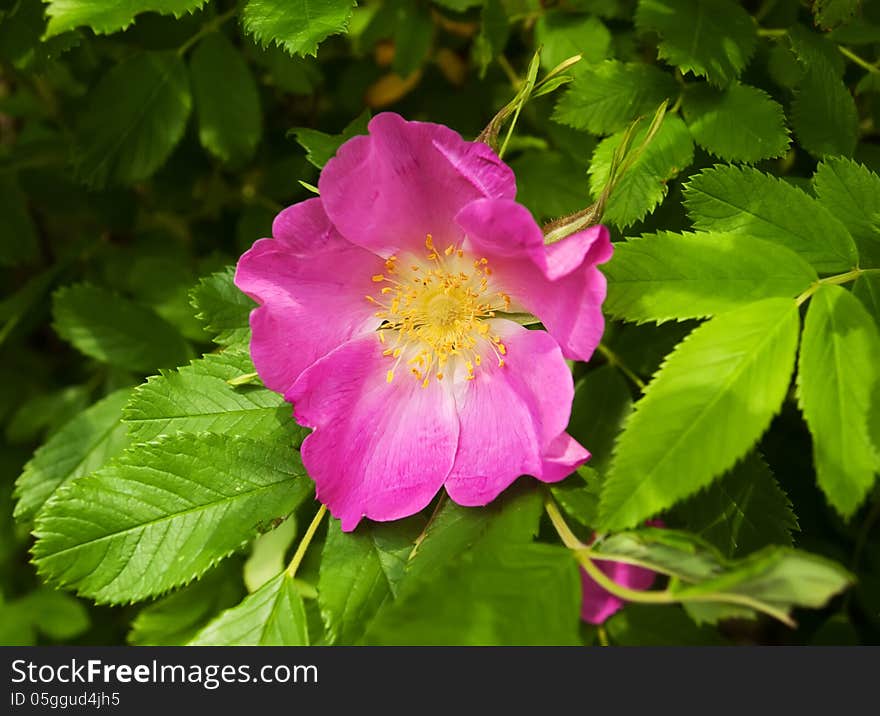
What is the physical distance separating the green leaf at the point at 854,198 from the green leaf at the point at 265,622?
32.7 inches

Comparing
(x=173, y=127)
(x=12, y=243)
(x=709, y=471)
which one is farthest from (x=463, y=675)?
(x=12, y=243)

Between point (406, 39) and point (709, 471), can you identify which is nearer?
point (709, 471)

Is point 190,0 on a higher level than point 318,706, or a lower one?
higher

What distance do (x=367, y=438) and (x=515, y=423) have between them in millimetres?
192

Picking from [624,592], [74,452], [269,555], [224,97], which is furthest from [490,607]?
[224,97]

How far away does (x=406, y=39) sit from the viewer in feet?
4.95

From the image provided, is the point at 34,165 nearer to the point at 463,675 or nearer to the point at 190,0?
the point at 190,0

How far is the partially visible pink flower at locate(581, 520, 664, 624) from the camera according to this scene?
2.99ft

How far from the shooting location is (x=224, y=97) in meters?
1.46

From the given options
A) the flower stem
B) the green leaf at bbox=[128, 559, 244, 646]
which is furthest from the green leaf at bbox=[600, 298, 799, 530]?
the green leaf at bbox=[128, 559, 244, 646]

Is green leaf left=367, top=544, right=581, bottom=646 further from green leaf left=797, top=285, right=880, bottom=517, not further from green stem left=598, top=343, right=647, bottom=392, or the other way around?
green stem left=598, top=343, right=647, bottom=392

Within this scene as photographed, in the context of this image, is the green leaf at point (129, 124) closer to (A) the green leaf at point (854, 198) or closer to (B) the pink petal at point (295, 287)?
(B) the pink petal at point (295, 287)

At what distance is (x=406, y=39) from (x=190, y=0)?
0.57 m

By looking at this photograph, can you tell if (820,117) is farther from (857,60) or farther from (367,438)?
(367,438)
